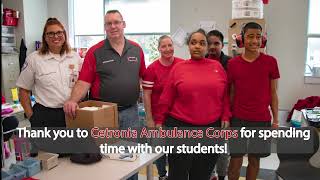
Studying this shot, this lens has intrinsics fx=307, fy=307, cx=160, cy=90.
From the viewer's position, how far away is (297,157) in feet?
7.84

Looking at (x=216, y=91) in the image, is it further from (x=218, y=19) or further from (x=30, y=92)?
(x=218, y=19)

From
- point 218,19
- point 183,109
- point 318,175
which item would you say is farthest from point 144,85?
point 218,19

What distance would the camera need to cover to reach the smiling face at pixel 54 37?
2221 mm

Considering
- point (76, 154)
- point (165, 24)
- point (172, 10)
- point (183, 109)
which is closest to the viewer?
point (76, 154)

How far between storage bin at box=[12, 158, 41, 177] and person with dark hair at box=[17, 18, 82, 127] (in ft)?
1.66

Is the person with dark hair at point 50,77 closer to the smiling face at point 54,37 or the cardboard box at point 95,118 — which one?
the smiling face at point 54,37

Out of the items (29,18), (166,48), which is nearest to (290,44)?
(166,48)

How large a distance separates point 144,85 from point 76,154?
82 centimetres

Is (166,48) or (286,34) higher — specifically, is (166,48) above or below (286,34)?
below

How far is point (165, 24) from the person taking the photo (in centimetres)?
529

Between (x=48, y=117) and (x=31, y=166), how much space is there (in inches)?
22.3

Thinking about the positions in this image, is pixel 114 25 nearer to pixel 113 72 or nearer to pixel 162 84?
pixel 113 72

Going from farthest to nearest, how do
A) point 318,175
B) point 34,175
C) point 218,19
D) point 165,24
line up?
point 165,24, point 218,19, point 318,175, point 34,175

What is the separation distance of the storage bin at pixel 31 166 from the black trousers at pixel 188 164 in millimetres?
861
